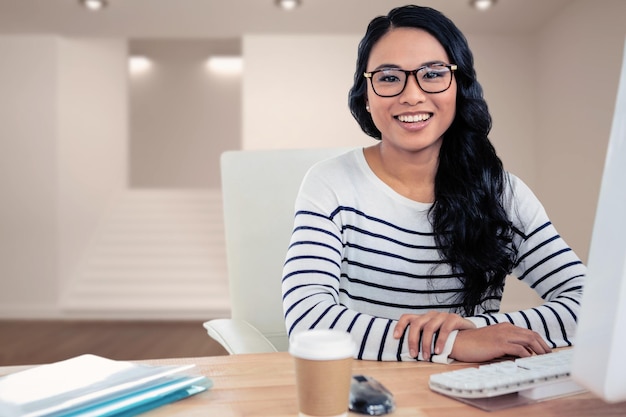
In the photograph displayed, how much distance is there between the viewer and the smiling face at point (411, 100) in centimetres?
122

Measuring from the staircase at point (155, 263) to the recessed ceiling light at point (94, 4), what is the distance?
2.13 m

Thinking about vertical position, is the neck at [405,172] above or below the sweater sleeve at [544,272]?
above

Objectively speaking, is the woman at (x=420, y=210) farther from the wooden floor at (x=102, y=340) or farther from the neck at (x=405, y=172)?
the wooden floor at (x=102, y=340)

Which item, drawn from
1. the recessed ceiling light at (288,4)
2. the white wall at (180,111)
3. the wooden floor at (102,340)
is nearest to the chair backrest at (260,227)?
the wooden floor at (102,340)

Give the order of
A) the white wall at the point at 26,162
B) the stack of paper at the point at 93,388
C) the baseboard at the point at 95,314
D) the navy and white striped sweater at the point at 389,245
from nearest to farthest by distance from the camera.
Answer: the stack of paper at the point at 93,388 → the navy and white striped sweater at the point at 389,245 → the baseboard at the point at 95,314 → the white wall at the point at 26,162

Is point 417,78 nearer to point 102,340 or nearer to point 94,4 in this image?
point 102,340

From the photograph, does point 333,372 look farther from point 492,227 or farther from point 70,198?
point 70,198

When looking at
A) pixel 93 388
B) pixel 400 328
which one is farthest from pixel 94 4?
pixel 93 388

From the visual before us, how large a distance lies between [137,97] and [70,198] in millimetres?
4459

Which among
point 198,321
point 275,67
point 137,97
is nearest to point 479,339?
point 198,321

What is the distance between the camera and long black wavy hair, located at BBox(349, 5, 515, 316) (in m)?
1.23

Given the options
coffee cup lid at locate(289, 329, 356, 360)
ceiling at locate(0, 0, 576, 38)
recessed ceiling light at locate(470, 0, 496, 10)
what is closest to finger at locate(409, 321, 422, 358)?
coffee cup lid at locate(289, 329, 356, 360)

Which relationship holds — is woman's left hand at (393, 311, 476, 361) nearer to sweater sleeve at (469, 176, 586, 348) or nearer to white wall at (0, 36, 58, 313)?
sweater sleeve at (469, 176, 586, 348)

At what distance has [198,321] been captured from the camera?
16.8 feet
